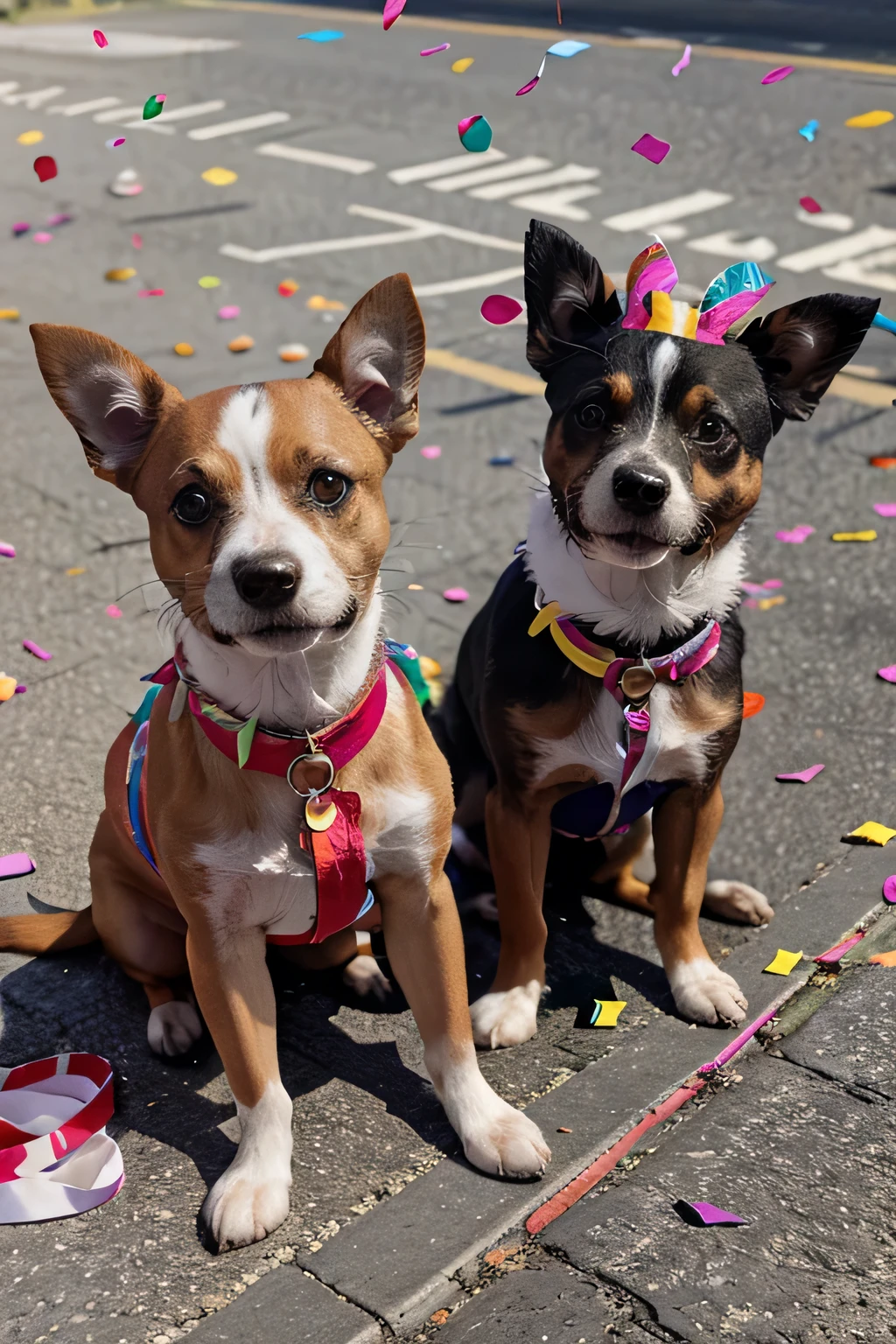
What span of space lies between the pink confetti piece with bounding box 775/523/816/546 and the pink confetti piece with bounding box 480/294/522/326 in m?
2.71

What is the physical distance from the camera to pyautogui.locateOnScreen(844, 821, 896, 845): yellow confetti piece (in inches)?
143

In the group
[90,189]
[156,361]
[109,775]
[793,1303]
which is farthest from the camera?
[90,189]

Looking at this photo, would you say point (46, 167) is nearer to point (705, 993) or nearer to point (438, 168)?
point (705, 993)

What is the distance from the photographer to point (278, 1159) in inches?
101

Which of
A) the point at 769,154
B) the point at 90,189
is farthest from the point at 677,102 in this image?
the point at 90,189

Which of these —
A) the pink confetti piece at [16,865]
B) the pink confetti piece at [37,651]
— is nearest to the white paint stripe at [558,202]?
the pink confetti piece at [37,651]

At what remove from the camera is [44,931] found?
10.4 ft

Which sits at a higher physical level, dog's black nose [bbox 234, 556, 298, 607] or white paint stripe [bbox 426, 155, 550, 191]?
dog's black nose [bbox 234, 556, 298, 607]

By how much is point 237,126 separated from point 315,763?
1070 cm

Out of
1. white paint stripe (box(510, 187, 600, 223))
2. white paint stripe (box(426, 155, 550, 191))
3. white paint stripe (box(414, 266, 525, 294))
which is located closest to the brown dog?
white paint stripe (box(414, 266, 525, 294))

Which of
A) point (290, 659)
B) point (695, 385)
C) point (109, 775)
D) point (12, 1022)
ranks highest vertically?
point (695, 385)

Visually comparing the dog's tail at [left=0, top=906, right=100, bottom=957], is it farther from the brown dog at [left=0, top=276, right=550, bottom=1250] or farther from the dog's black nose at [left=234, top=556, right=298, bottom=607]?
the dog's black nose at [left=234, top=556, right=298, bottom=607]

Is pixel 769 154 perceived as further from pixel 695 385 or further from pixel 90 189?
pixel 695 385

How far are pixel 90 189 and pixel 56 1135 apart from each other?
8.97m
